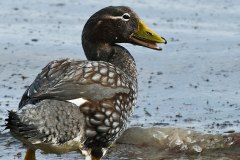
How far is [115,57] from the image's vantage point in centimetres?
906

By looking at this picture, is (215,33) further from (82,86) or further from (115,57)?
(82,86)

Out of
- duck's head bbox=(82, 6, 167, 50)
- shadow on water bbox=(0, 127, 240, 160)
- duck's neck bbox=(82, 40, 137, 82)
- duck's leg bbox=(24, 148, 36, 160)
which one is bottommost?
shadow on water bbox=(0, 127, 240, 160)

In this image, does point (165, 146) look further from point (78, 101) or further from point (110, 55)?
point (78, 101)

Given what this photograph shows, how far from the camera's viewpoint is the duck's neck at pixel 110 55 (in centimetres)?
900

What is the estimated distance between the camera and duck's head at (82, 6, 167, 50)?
9.04 metres

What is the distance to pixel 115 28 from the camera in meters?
9.12

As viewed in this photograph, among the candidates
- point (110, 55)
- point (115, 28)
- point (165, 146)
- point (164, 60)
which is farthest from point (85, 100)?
point (164, 60)

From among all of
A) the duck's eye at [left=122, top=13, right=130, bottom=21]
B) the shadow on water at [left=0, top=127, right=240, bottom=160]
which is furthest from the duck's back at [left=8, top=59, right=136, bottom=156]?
the shadow on water at [left=0, top=127, right=240, bottom=160]

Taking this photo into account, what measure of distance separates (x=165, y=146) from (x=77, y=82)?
6.32 ft

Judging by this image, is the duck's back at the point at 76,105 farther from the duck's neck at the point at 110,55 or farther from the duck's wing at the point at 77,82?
the duck's neck at the point at 110,55

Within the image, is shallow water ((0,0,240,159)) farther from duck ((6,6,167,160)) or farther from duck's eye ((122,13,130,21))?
duck's eye ((122,13,130,21))

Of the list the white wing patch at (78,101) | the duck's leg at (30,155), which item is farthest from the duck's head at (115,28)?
the duck's leg at (30,155)

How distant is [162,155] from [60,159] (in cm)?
107

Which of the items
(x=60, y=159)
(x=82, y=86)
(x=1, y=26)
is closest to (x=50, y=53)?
(x=1, y=26)
